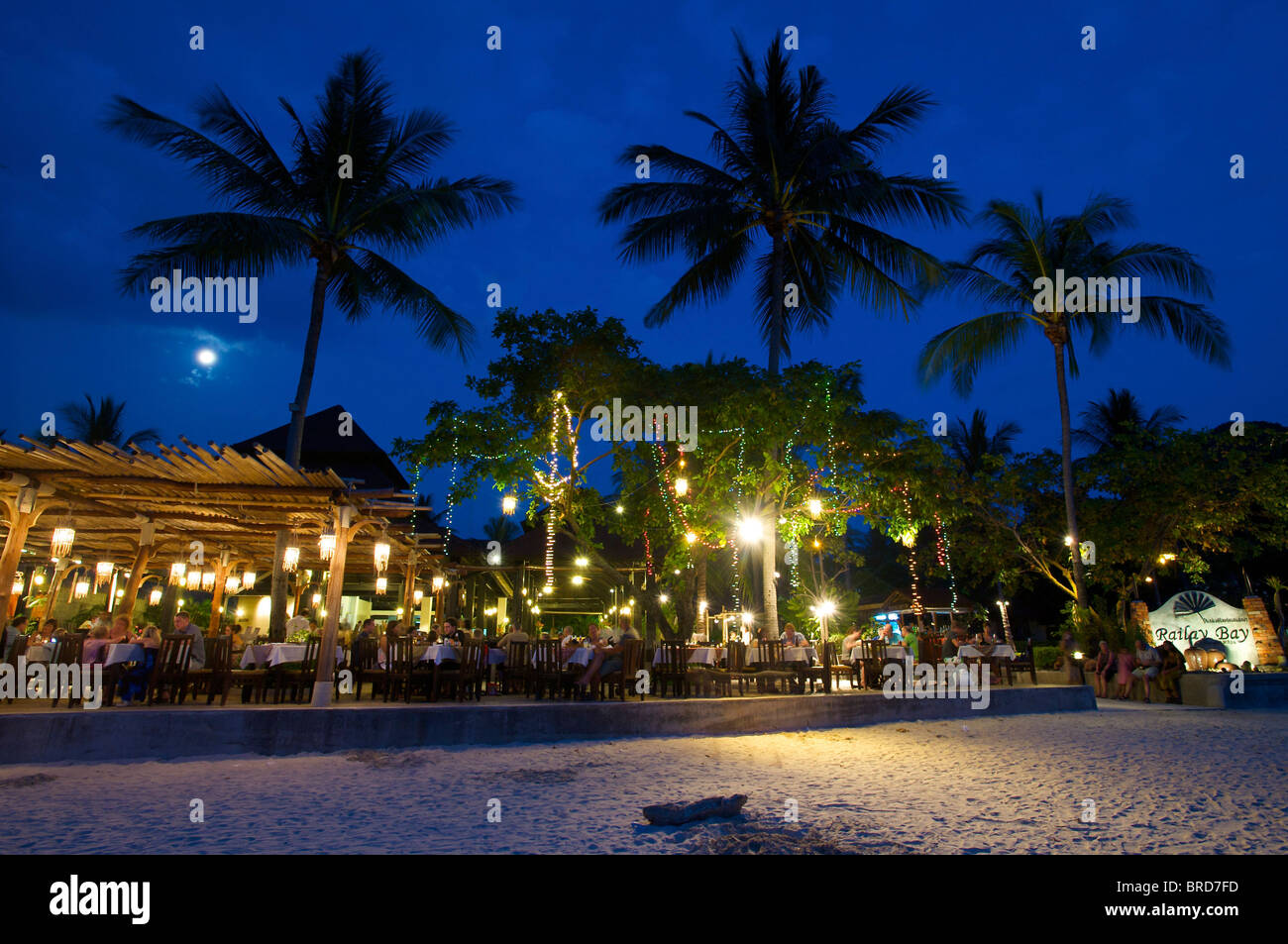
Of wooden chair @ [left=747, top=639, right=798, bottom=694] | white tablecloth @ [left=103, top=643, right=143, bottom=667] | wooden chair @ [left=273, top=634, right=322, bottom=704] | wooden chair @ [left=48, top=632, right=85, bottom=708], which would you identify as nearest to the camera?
wooden chair @ [left=48, top=632, right=85, bottom=708]

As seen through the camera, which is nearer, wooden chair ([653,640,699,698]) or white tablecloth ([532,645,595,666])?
white tablecloth ([532,645,595,666])

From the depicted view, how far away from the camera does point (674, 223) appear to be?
14125mm

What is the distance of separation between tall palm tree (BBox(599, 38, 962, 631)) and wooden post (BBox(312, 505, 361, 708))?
26.1 feet

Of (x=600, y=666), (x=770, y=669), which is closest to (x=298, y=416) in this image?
(x=600, y=666)

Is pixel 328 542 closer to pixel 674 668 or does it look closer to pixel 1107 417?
pixel 674 668

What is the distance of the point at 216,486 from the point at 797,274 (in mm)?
11998

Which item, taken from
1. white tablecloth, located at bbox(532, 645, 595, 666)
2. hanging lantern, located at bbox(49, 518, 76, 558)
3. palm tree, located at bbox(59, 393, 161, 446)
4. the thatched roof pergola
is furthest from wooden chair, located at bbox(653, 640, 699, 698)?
palm tree, located at bbox(59, 393, 161, 446)

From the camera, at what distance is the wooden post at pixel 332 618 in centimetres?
869

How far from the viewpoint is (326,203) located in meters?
12.5

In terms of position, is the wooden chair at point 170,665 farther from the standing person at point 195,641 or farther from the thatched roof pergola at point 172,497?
the thatched roof pergola at point 172,497

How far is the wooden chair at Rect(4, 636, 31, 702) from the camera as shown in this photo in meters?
8.33

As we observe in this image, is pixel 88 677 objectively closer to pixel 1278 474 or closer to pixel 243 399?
pixel 1278 474

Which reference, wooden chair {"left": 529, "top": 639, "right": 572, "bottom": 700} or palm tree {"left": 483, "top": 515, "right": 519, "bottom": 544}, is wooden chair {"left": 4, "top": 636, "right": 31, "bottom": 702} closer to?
wooden chair {"left": 529, "top": 639, "right": 572, "bottom": 700}
